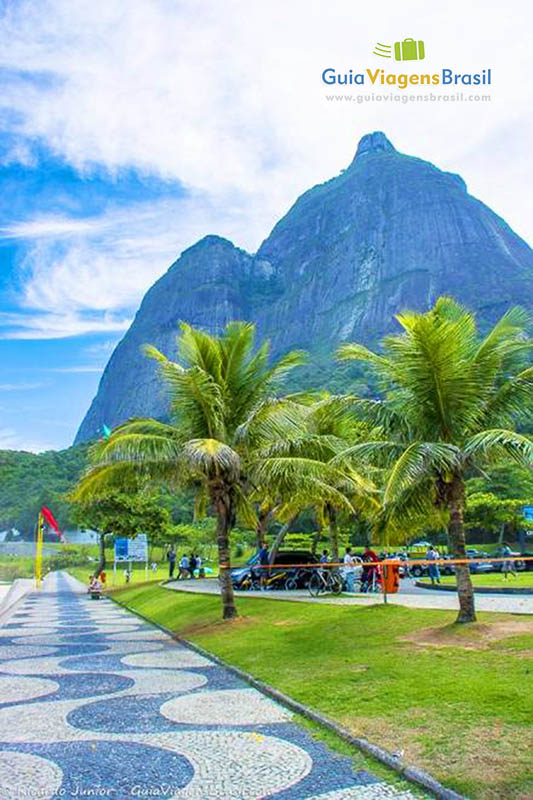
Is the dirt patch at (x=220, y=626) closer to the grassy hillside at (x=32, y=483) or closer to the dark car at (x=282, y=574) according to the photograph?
the dark car at (x=282, y=574)

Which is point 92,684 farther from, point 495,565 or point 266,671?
point 495,565

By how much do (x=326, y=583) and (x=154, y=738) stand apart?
546 inches

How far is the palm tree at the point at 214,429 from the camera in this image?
48.9 feet

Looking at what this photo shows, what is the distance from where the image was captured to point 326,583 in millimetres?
19938

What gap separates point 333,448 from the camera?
16.5 m

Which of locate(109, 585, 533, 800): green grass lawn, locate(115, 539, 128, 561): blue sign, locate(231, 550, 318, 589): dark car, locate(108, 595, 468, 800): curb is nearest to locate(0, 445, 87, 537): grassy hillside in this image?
locate(115, 539, 128, 561): blue sign

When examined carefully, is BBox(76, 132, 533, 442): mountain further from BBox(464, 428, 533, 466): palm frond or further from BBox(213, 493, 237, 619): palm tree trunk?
BBox(464, 428, 533, 466): palm frond

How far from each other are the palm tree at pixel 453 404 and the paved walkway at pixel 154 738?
14.1 ft

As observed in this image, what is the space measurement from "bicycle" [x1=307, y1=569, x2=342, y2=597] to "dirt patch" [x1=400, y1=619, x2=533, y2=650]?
8.92m

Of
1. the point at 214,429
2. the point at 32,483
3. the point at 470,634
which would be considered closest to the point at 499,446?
the point at 470,634

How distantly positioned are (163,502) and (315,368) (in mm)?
88926

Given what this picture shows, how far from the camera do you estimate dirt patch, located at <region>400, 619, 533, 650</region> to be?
9.58 m

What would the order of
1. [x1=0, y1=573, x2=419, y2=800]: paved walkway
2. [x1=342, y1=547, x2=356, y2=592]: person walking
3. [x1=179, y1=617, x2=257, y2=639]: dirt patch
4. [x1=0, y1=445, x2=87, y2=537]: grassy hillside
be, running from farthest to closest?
[x1=0, y1=445, x2=87, y2=537]: grassy hillside, [x1=342, y1=547, x2=356, y2=592]: person walking, [x1=179, y1=617, x2=257, y2=639]: dirt patch, [x1=0, y1=573, x2=419, y2=800]: paved walkway

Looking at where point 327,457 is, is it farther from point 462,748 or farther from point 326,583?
point 462,748
